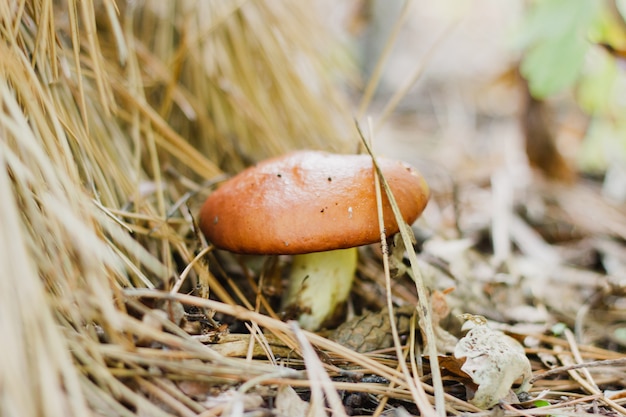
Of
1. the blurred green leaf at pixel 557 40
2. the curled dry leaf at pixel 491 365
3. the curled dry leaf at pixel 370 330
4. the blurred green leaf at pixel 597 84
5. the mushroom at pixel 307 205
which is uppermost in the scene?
the blurred green leaf at pixel 557 40

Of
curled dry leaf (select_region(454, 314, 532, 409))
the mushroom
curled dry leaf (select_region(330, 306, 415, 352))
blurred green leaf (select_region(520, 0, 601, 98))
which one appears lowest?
curled dry leaf (select_region(330, 306, 415, 352))

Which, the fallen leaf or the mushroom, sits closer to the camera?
the fallen leaf

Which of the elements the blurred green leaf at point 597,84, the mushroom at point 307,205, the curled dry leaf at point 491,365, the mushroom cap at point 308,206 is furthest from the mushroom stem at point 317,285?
the blurred green leaf at point 597,84

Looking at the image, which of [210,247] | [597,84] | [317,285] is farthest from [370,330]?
[597,84]

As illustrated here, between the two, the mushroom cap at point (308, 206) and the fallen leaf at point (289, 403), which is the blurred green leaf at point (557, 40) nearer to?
the mushroom cap at point (308, 206)

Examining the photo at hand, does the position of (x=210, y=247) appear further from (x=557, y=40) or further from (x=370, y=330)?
(x=557, y=40)

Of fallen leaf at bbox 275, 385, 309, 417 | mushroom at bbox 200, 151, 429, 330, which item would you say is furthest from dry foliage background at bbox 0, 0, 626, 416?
mushroom at bbox 200, 151, 429, 330

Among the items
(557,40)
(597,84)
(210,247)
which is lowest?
(210,247)

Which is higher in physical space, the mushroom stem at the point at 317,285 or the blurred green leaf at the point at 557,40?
the blurred green leaf at the point at 557,40

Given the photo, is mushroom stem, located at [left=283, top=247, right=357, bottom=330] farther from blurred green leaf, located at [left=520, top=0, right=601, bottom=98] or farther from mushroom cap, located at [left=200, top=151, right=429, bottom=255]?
blurred green leaf, located at [left=520, top=0, right=601, bottom=98]
